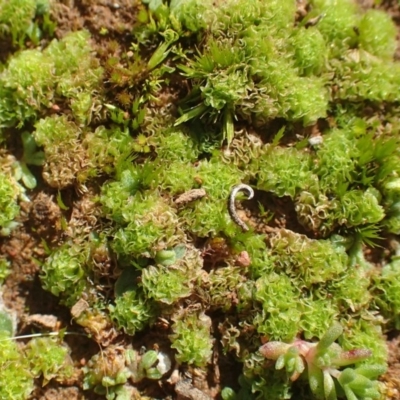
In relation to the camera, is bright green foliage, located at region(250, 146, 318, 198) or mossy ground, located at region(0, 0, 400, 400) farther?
bright green foliage, located at region(250, 146, 318, 198)

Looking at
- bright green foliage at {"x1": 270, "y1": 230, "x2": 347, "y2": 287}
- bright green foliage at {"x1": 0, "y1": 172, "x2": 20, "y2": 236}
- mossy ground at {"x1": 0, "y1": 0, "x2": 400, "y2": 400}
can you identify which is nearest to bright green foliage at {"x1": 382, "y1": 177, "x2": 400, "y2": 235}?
mossy ground at {"x1": 0, "y1": 0, "x2": 400, "y2": 400}

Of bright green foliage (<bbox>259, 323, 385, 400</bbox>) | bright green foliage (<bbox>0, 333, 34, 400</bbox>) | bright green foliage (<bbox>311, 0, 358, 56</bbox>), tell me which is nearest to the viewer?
bright green foliage (<bbox>259, 323, 385, 400</bbox>)

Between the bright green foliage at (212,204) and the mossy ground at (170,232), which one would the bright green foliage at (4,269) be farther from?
the bright green foliage at (212,204)

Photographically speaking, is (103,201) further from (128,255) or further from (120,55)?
(120,55)

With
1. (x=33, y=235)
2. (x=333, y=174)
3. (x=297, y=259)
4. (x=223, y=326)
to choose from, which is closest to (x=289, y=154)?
(x=333, y=174)

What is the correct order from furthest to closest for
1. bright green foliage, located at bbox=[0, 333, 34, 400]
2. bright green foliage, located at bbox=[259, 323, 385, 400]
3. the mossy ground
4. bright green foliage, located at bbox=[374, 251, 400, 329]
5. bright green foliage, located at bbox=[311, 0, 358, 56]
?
bright green foliage, located at bbox=[311, 0, 358, 56]
bright green foliage, located at bbox=[374, 251, 400, 329]
the mossy ground
bright green foliage, located at bbox=[0, 333, 34, 400]
bright green foliage, located at bbox=[259, 323, 385, 400]

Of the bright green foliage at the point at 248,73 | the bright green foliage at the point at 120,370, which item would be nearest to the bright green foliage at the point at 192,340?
the bright green foliage at the point at 120,370

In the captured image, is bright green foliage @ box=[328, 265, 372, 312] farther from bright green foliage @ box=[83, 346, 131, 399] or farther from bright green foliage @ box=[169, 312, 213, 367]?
bright green foliage @ box=[83, 346, 131, 399]
